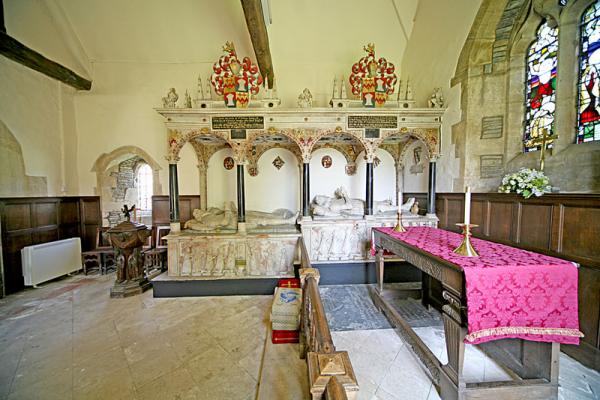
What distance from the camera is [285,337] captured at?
279 centimetres

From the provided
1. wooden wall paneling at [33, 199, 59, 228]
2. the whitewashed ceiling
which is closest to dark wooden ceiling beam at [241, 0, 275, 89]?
the whitewashed ceiling

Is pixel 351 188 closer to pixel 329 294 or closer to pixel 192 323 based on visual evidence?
pixel 329 294

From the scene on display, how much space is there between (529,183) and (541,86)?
165 centimetres

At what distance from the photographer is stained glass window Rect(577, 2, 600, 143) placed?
2.71m

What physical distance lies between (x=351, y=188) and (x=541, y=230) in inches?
158

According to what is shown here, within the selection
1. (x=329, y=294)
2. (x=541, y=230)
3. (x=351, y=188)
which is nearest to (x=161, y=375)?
(x=329, y=294)

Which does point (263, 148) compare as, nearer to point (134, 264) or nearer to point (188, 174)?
point (188, 174)

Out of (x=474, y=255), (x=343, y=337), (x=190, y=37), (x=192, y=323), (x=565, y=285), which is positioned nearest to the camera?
(x=565, y=285)

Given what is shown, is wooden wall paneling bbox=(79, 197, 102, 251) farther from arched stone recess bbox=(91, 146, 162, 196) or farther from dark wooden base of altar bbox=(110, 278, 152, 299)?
dark wooden base of altar bbox=(110, 278, 152, 299)

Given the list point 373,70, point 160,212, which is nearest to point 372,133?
point 373,70

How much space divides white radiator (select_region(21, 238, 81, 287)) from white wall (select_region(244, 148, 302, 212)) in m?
4.48

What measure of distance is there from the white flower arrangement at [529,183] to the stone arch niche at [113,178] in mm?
7937

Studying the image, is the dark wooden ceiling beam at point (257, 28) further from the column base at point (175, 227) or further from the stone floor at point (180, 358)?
the stone floor at point (180, 358)

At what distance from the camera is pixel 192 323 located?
11.2 feet
